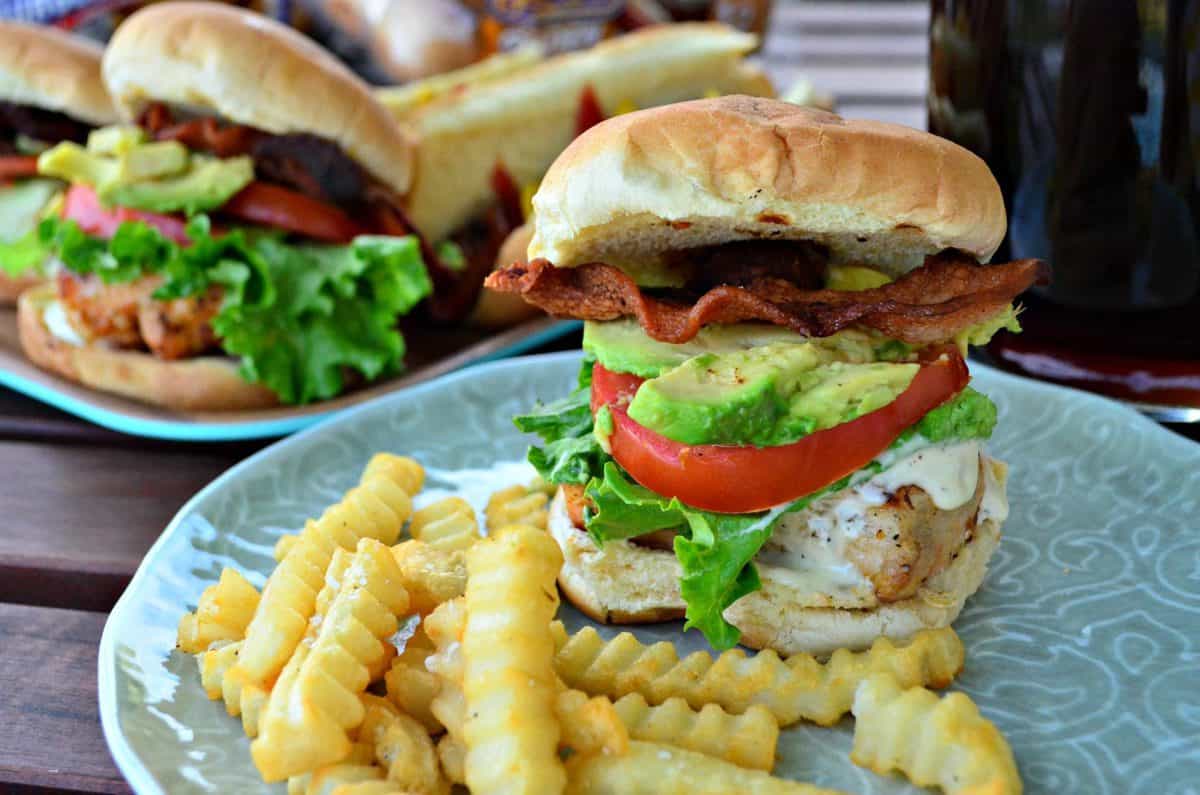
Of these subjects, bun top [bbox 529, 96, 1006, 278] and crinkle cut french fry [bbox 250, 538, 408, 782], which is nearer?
crinkle cut french fry [bbox 250, 538, 408, 782]

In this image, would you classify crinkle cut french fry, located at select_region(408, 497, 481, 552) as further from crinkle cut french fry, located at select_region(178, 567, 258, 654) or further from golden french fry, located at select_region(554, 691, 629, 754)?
golden french fry, located at select_region(554, 691, 629, 754)

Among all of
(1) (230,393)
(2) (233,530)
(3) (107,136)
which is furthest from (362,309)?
(2) (233,530)

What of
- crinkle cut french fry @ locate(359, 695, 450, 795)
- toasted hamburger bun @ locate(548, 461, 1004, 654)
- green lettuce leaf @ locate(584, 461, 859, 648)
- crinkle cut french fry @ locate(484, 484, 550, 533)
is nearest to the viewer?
crinkle cut french fry @ locate(359, 695, 450, 795)

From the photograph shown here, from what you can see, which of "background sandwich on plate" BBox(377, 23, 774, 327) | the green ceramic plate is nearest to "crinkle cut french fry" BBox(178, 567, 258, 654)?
the green ceramic plate

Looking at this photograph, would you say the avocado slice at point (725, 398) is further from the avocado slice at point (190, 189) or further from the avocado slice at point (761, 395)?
the avocado slice at point (190, 189)

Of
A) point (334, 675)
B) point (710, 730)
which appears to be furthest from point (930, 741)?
point (334, 675)

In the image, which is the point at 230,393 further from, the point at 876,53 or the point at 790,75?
the point at 876,53
